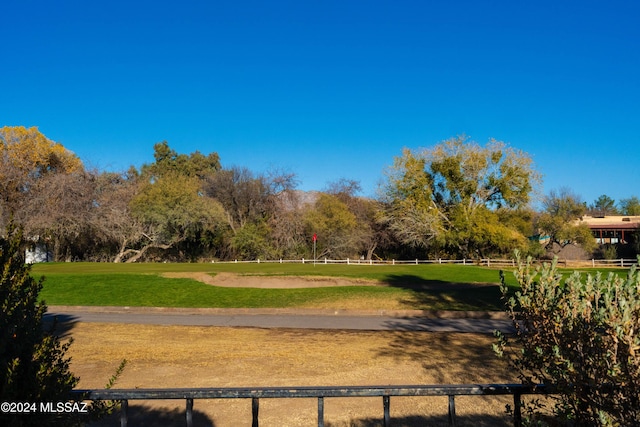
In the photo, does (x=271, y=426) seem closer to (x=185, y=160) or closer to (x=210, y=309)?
(x=210, y=309)

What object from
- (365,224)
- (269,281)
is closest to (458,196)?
(365,224)

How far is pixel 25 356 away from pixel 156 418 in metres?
4.11

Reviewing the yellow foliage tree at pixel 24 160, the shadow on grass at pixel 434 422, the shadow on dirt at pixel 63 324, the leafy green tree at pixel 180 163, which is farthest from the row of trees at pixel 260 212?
the shadow on grass at pixel 434 422

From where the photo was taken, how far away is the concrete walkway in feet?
44.9

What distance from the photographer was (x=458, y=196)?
4841cm

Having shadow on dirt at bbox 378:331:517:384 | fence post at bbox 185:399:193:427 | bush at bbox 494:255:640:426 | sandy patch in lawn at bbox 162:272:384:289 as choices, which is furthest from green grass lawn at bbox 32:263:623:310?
fence post at bbox 185:399:193:427

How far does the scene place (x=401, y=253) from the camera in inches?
2250

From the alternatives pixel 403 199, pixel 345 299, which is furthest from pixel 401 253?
pixel 345 299

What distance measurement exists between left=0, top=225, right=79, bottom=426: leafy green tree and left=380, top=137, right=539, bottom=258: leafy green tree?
45.3 meters

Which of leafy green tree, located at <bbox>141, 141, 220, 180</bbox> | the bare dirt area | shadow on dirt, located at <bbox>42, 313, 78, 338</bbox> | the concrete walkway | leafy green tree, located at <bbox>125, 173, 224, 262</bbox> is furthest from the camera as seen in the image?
leafy green tree, located at <bbox>141, 141, 220, 180</bbox>

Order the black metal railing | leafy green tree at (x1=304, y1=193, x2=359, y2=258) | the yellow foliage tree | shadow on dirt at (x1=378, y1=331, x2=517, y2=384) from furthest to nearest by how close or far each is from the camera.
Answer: leafy green tree at (x1=304, y1=193, x2=359, y2=258), the yellow foliage tree, shadow on dirt at (x1=378, y1=331, x2=517, y2=384), the black metal railing

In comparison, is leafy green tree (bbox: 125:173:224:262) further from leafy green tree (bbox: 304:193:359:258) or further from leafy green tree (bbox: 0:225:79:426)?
leafy green tree (bbox: 0:225:79:426)

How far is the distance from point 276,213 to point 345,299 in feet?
121

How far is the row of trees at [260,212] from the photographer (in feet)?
140
